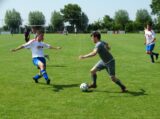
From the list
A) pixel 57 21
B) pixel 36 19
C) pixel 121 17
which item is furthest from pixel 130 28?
pixel 36 19

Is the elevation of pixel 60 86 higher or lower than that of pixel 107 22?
lower

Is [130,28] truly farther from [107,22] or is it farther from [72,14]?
[72,14]

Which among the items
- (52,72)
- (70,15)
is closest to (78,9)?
(70,15)

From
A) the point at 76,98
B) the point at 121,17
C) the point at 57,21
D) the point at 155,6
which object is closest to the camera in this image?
the point at 76,98

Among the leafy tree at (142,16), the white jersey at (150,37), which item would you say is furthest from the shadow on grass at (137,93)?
A: the leafy tree at (142,16)

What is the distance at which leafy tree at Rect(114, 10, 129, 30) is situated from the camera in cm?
16788

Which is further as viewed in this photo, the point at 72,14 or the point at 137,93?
the point at 72,14

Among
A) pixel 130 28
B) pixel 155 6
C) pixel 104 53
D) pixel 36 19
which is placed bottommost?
pixel 130 28

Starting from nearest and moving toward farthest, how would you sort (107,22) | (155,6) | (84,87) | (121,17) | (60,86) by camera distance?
(84,87), (60,86), (155,6), (107,22), (121,17)

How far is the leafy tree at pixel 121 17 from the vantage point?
6609 inches

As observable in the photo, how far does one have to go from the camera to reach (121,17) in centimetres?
17038

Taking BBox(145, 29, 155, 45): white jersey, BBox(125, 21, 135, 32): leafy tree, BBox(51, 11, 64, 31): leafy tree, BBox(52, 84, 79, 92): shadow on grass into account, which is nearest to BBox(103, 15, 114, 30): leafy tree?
BBox(125, 21, 135, 32): leafy tree

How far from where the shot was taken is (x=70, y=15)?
6658 inches

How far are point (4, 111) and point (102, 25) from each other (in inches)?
5897
